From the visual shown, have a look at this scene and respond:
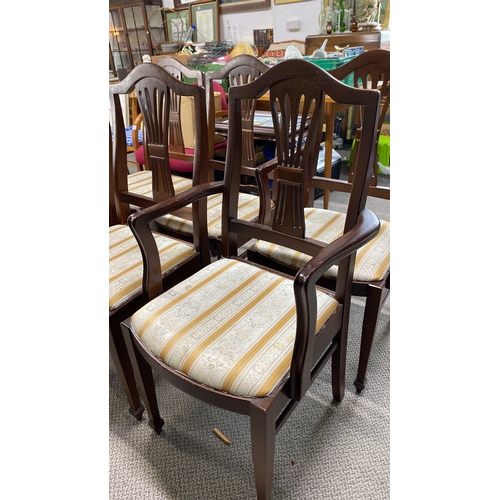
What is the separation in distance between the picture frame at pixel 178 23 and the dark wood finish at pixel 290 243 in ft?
13.8

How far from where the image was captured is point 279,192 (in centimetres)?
108

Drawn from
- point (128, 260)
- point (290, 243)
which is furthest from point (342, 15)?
point (128, 260)

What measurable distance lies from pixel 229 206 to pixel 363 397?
86 cm

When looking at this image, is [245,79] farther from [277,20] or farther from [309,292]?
[277,20]

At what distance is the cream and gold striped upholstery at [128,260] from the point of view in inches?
43.7

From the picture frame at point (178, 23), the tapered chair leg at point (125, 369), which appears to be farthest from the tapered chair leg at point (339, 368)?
the picture frame at point (178, 23)

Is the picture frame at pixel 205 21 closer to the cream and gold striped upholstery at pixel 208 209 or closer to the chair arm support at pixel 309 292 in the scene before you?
the cream and gold striped upholstery at pixel 208 209

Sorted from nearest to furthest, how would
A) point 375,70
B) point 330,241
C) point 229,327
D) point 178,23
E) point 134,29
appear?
point 229,327 < point 330,241 < point 375,70 < point 178,23 < point 134,29

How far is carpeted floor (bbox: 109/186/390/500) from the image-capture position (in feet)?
3.48

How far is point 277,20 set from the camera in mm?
3828

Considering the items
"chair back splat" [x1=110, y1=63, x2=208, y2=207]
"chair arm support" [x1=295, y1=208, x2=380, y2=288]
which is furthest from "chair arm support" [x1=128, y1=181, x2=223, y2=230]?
"chair arm support" [x1=295, y1=208, x2=380, y2=288]

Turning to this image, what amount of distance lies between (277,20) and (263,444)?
420 cm

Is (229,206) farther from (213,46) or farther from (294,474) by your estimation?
(213,46)

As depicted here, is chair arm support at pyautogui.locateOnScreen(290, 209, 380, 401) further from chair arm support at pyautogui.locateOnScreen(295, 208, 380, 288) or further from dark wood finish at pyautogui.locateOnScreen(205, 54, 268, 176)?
dark wood finish at pyautogui.locateOnScreen(205, 54, 268, 176)
